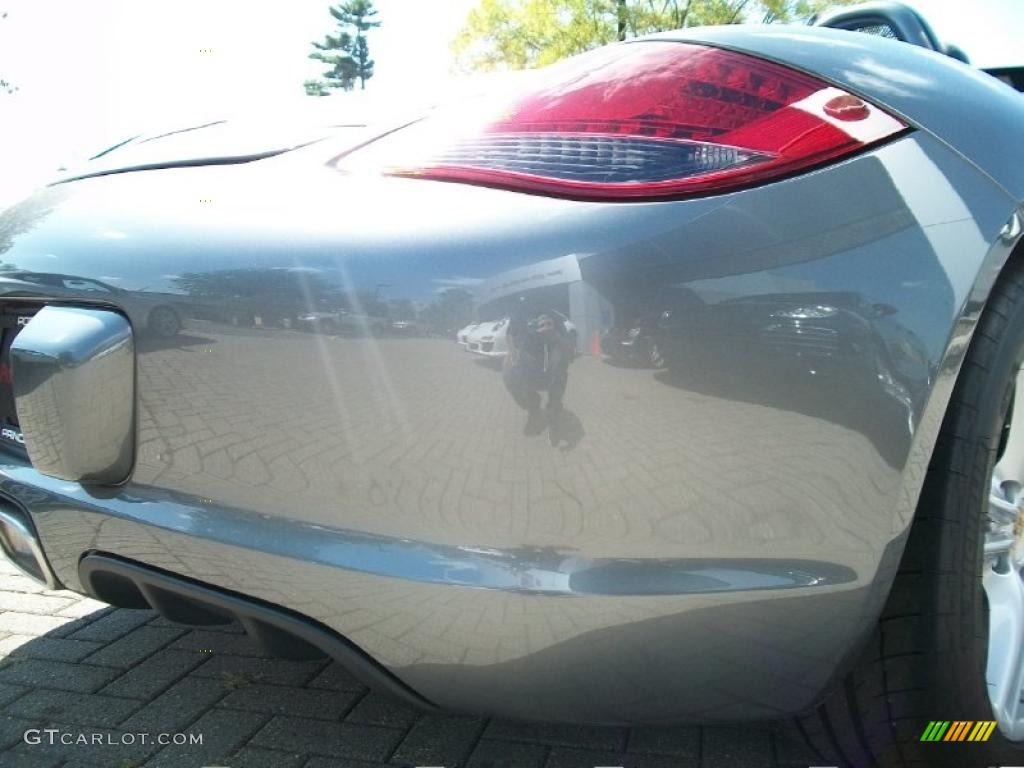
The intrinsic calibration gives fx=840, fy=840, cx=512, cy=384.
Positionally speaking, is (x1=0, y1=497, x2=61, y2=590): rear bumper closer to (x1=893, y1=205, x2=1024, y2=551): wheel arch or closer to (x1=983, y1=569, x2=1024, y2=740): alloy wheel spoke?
(x1=893, y1=205, x2=1024, y2=551): wheel arch

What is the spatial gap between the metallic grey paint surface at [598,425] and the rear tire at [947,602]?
0.09 meters

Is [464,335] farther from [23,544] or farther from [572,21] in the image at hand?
[572,21]

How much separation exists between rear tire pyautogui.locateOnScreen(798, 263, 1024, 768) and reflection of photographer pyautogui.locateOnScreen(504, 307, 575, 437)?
2.11 ft

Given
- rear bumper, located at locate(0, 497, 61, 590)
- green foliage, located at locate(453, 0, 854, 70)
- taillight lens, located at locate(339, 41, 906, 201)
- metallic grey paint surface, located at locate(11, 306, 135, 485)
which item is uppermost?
green foliage, located at locate(453, 0, 854, 70)

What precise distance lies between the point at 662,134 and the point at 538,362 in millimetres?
415

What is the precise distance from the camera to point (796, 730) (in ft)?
5.77

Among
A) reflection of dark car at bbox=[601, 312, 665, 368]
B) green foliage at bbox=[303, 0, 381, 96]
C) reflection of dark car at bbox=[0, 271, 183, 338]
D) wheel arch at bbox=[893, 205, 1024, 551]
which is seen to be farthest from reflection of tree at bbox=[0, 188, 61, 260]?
green foliage at bbox=[303, 0, 381, 96]

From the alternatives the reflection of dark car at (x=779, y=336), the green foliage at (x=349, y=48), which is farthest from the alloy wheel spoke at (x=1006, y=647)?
the green foliage at (x=349, y=48)

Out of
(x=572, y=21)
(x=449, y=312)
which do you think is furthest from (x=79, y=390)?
(x=572, y=21)

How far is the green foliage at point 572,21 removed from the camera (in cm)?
2094

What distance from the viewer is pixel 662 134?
51.4 inches

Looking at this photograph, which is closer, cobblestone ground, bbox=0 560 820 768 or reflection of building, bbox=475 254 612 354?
reflection of building, bbox=475 254 612 354

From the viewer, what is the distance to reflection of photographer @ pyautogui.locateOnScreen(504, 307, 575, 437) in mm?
1218

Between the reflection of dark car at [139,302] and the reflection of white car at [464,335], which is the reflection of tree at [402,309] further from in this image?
the reflection of dark car at [139,302]
